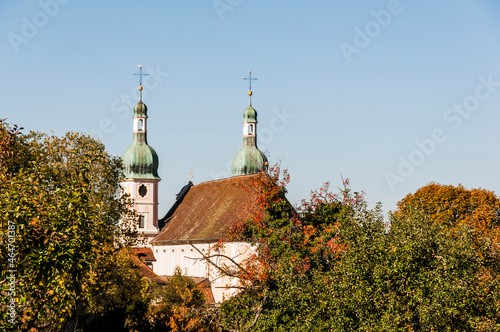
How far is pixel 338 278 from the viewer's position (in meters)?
20.6

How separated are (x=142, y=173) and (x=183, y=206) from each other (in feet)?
21.6

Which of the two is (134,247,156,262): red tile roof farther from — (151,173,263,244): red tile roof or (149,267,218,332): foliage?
(149,267,218,332): foliage

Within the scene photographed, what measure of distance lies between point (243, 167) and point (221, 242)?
53.5 metres

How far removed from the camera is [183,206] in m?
76.0

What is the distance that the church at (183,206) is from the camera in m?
62.4

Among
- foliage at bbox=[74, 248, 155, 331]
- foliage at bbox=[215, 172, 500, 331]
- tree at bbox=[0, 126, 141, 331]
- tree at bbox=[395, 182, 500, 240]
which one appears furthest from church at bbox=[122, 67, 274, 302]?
tree at bbox=[0, 126, 141, 331]

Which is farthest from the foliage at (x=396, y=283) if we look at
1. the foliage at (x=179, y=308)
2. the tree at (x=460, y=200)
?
the tree at (x=460, y=200)

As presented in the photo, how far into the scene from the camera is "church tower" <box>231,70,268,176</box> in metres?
82.2

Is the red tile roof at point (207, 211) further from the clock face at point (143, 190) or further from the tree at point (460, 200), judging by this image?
the tree at point (460, 200)

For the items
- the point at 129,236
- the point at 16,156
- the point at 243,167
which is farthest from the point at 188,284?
the point at 243,167

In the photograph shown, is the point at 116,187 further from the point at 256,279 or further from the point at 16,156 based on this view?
the point at 256,279

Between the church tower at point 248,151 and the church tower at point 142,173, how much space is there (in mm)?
9514

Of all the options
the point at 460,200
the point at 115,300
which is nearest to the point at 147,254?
the point at 460,200

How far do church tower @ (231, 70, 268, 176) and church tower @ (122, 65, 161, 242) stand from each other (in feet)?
31.2
